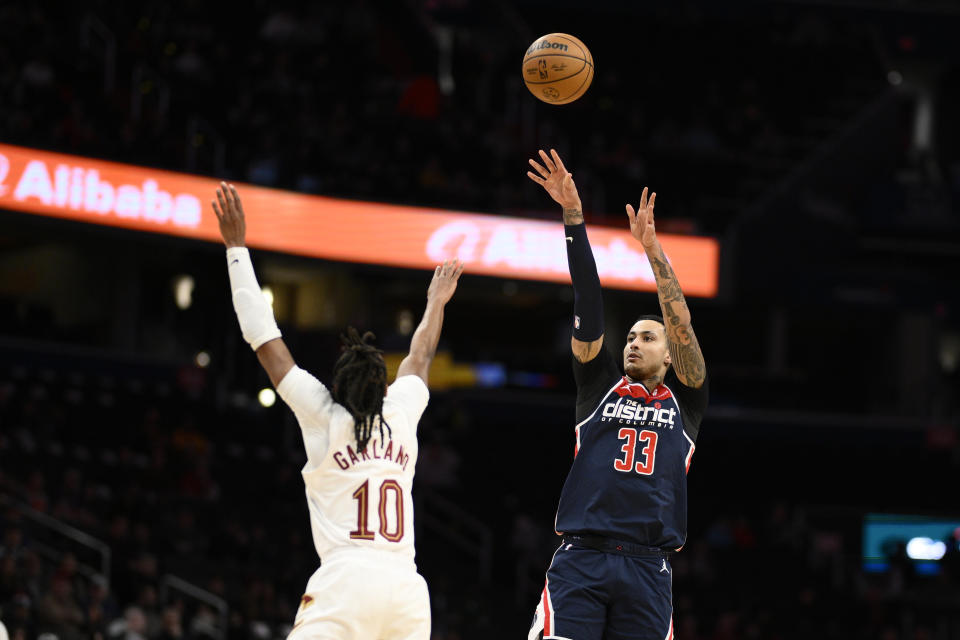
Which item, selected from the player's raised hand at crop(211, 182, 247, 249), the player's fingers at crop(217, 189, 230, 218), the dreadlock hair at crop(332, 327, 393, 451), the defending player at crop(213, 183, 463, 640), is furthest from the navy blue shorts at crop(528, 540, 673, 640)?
the player's fingers at crop(217, 189, 230, 218)

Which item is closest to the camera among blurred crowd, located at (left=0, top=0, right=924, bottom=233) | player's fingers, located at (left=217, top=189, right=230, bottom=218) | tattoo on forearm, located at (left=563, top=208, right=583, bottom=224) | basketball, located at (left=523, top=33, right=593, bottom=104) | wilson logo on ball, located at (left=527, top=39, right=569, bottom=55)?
player's fingers, located at (left=217, top=189, right=230, bottom=218)

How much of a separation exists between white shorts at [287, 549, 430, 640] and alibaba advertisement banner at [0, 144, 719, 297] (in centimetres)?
1256

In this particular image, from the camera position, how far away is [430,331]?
600 centimetres

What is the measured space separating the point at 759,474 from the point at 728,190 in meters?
5.48

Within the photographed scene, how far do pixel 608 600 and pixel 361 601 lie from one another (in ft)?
4.42

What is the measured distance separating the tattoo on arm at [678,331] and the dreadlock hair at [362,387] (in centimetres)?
161

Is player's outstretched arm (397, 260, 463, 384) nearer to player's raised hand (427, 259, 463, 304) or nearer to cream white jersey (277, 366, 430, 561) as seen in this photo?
player's raised hand (427, 259, 463, 304)

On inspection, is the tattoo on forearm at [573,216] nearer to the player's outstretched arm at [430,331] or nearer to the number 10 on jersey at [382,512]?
A: the player's outstretched arm at [430,331]

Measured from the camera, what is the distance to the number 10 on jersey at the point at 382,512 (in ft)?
17.3

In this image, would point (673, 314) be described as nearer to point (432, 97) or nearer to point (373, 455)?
point (373, 455)

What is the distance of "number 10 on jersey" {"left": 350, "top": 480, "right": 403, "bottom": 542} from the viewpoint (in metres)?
5.26

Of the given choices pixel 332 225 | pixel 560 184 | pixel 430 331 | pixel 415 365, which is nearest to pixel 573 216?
pixel 560 184

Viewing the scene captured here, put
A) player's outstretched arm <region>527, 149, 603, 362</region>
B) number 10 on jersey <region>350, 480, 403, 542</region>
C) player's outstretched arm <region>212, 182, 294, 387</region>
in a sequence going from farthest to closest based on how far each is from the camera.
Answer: player's outstretched arm <region>527, 149, 603, 362</region>
player's outstretched arm <region>212, 182, 294, 387</region>
number 10 on jersey <region>350, 480, 403, 542</region>

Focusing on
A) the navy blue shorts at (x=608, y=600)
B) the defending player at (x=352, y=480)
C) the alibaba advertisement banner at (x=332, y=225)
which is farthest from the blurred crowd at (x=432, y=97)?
the navy blue shorts at (x=608, y=600)
